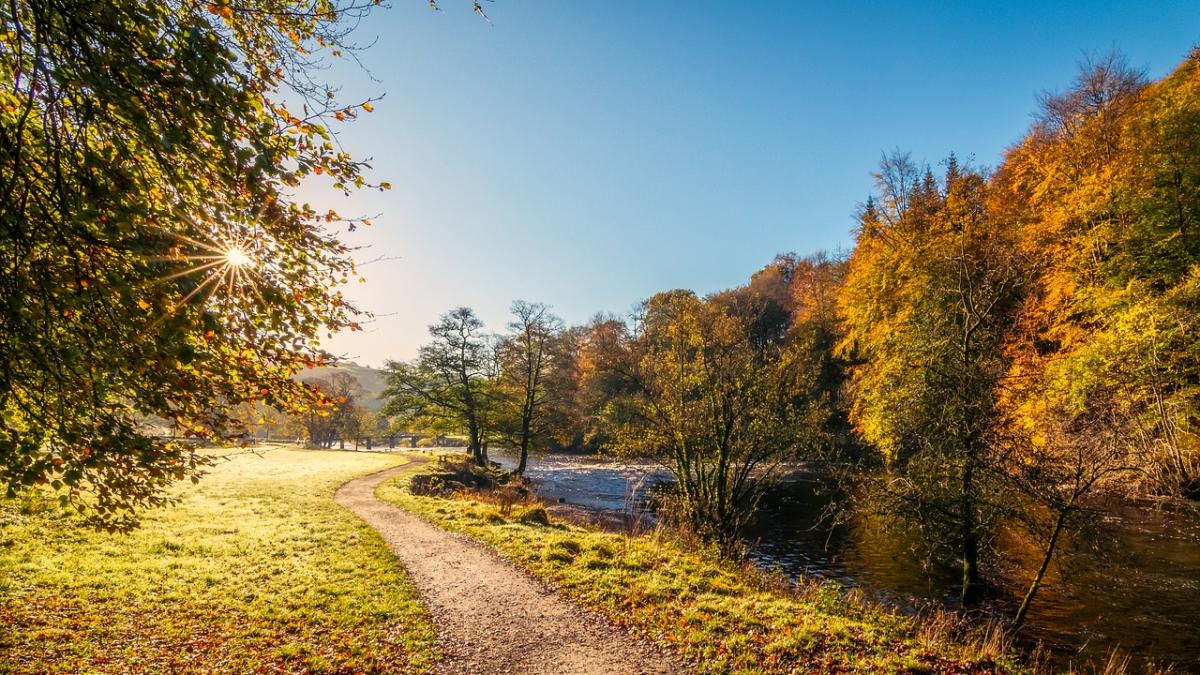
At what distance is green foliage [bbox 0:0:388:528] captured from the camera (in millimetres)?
4023

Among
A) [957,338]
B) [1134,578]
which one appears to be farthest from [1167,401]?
[957,338]

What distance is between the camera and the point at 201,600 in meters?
8.94

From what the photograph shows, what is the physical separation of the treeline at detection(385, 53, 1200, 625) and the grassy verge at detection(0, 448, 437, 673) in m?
9.50

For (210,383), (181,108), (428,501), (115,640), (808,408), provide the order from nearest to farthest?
(181,108)
(210,383)
(115,640)
(808,408)
(428,501)

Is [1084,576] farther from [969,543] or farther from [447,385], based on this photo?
[447,385]

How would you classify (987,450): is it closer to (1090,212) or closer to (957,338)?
(957,338)

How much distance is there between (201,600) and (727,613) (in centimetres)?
984

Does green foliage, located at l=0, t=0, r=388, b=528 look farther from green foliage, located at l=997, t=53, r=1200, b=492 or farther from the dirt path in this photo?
green foliage, located at l=997, t=53, r=1200, b=492

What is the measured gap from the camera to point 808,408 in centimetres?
1547

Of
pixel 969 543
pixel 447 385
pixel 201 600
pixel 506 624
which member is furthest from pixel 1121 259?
pixel 447 385

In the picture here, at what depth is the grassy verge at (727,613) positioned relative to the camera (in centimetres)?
755

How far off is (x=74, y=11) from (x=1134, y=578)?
22901 mm

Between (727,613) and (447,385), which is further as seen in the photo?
(447,385)

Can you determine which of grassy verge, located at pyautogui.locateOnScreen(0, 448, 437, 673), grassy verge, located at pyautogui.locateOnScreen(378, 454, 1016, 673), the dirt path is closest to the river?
grassy verge, located at pyautogui.locateOnScreen(378, 454, 1016, 673)
